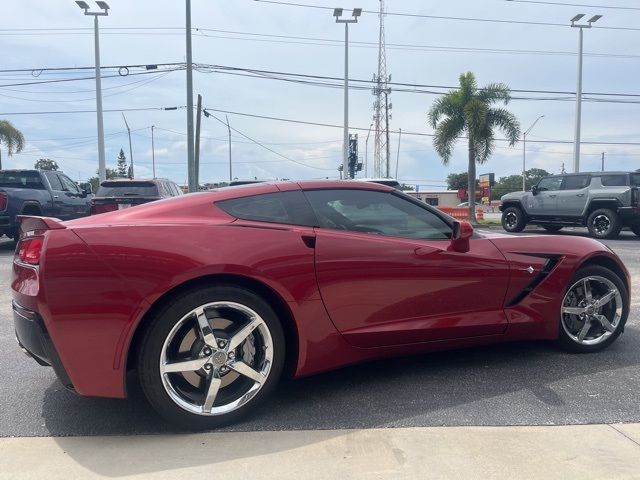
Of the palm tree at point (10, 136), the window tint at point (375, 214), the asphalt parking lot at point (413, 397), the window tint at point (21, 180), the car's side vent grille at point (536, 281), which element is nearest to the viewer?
the asphalt parking lot at point (413, 397)

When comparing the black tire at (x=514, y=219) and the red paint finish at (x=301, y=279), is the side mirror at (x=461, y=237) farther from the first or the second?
the black tire at (x=514, y=219)

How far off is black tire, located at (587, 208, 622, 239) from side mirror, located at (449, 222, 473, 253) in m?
12.8

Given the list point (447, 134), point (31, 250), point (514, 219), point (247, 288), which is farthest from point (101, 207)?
point (447, 134)

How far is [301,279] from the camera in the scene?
3131 millimetres

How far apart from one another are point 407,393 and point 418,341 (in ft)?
Answer: 1.12

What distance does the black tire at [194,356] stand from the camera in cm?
283

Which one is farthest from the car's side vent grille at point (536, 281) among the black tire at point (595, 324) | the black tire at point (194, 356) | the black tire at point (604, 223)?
the black tire at point (604, 223)

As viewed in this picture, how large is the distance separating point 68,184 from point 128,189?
2793 millimetres

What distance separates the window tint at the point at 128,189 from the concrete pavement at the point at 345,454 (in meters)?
8.98

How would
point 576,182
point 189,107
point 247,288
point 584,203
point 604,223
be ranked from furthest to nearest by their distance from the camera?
1. point 189,107
2. point 576,182
3. point 584,203
4. point 604,223
5. point 247,288

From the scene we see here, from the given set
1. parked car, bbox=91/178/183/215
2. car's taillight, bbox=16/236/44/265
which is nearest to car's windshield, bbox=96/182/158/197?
parked car, bbox=91/178/183/215

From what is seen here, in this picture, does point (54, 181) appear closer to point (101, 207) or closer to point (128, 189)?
point (128, 189)

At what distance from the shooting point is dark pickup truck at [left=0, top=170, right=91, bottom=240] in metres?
10.8

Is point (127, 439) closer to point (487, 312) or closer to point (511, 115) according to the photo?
point (487, 312)
